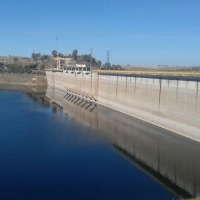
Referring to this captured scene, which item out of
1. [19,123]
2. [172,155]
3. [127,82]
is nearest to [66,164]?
[172,155]

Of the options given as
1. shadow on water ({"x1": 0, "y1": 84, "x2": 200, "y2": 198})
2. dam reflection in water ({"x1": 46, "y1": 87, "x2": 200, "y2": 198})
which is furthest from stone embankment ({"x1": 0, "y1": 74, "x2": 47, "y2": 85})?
dam reflection in water ({"x1": 46, "y1": 87, "x2": 200, "y2": 198})

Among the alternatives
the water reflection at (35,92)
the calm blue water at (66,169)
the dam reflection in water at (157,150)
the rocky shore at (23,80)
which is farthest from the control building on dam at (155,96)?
the rocky shore at (23,80)

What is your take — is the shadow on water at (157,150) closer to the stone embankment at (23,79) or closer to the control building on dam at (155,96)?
the control building on dam at (155,96)

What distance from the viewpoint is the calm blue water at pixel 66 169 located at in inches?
384

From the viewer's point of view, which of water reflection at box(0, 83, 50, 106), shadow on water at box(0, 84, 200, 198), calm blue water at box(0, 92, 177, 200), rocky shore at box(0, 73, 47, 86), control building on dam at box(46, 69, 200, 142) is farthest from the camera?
rocky shore at box(0, 73, 47, 86)

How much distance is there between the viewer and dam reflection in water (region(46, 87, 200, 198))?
1109 centimetres

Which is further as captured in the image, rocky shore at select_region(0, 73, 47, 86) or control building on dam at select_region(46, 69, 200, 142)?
rocky shore at select_region(0, 73, 47, 86)

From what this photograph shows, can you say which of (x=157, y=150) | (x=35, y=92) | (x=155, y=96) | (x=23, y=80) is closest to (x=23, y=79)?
(x=23, y=80)

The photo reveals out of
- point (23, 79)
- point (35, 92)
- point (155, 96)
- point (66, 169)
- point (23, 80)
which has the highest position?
point (155, 96)

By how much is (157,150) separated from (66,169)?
4.96 m

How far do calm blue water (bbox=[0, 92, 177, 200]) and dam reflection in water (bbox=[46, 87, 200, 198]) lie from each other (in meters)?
0.55

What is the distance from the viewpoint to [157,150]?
47.7 feet

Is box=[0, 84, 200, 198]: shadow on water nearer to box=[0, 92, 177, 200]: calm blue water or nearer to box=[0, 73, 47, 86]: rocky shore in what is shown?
box=[0, 92, 177, 200]: calm blue water

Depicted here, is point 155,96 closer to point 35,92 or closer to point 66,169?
point 66,169
